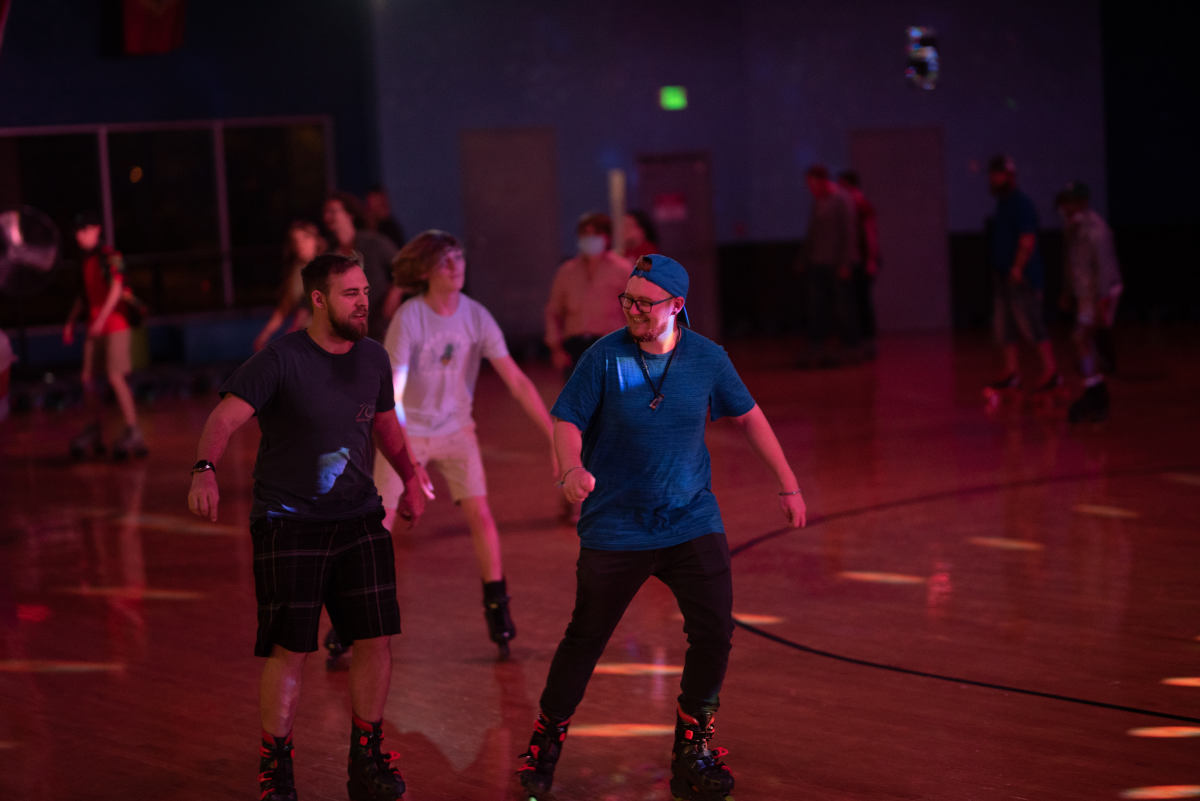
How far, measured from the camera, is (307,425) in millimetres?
4445

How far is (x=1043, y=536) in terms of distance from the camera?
7797 mm

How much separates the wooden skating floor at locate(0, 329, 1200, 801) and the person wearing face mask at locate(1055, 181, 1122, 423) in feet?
0.79

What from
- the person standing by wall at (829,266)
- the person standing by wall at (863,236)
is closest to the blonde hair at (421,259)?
the person standing by wall at (829,266)

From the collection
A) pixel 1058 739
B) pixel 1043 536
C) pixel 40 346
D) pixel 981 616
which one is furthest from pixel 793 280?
pixel 1058 739

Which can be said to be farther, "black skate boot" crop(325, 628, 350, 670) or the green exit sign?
the green exit sign

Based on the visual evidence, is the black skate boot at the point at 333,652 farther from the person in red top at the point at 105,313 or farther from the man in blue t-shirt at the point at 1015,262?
the man in blue t-shirt at the point at 1015,262

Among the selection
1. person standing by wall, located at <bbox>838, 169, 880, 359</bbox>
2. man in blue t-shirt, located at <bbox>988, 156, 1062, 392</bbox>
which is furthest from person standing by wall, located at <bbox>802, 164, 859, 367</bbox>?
man in blue t-shirt, located at <bbox>988, 156, 1062, 392</bbox>

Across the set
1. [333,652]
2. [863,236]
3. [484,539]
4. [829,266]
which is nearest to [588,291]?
[484,539]

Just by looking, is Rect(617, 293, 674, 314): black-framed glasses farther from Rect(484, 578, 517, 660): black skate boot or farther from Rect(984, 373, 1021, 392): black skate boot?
Rect(984, 373, 1021, 392): black skate boot

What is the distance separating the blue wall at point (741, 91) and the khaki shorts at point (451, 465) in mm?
11706

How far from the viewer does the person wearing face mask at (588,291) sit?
322 inches

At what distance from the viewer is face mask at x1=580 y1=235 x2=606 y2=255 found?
8.13 meters

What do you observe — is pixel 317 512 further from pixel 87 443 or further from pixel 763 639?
pixel 87 443

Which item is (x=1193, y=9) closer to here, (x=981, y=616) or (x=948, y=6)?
(x=948, y=6)
